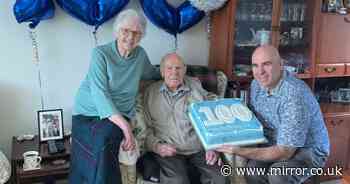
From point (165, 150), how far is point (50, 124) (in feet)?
2.85

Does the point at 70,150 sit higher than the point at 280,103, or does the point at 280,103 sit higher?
the point at 280,103

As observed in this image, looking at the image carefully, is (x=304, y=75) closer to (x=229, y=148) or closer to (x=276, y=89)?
(x=276, y=89)

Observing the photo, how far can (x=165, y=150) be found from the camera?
2.35m

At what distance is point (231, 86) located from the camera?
2975mm

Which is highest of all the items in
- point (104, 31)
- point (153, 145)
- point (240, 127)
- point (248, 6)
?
point (248, 6)

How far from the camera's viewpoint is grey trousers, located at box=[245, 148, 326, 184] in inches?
85.2

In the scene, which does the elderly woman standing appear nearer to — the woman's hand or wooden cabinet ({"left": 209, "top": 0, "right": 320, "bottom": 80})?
the woman's hand

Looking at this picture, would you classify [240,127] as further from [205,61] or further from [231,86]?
[205,61]

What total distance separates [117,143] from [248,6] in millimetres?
1457

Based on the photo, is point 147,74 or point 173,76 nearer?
point 173,76

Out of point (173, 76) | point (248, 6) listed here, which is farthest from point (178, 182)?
point (248, 6)

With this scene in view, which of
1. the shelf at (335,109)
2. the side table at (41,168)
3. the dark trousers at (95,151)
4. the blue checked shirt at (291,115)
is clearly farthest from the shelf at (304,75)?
the side table at (41,168)

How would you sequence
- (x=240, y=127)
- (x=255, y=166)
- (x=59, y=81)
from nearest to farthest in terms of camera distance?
(x=240, y=127) < (x=255, y=166) < (x=59, y=81)

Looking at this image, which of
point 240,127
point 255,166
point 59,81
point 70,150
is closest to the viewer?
point 240,127
